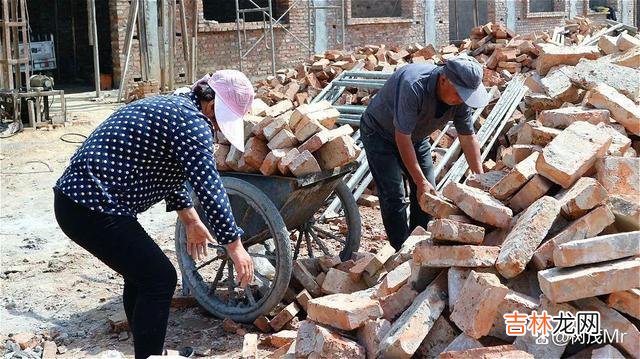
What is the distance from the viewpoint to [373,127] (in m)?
5.12

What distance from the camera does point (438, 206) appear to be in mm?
3965

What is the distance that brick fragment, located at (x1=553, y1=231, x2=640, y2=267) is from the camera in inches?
127

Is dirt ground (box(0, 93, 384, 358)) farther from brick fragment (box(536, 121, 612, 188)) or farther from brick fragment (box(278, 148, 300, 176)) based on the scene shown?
brick fragment (box(536, 121, 612, 188))

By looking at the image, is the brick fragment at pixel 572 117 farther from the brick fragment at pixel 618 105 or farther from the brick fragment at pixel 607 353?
the brick fragment at pixel 607 353

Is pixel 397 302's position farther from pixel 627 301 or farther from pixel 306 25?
pixel 306 25

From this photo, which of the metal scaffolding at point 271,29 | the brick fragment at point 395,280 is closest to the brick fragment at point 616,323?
the brick fragment at point 395,280

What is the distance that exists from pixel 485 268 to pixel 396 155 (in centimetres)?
169

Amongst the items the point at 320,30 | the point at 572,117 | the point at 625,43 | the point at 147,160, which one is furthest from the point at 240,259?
the point at 320,30

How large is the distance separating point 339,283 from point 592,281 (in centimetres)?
194

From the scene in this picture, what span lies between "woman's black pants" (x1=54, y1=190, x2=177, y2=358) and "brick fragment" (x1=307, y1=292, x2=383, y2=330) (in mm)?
702

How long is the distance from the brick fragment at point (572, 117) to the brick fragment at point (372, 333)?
1.80m

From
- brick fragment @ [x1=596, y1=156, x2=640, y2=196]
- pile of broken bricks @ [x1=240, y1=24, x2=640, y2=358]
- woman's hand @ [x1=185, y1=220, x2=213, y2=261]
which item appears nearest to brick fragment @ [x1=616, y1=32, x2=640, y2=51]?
pile of broken bricks @ [x1=240, y1=24, x2=640, y2=358]

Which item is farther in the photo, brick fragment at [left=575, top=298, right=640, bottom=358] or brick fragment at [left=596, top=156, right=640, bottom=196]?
brick fragment at [left=596, top=156, right=640, bottom=196]

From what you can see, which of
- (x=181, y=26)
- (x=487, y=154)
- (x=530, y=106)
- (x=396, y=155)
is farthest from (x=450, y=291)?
(x=181, y=26)
